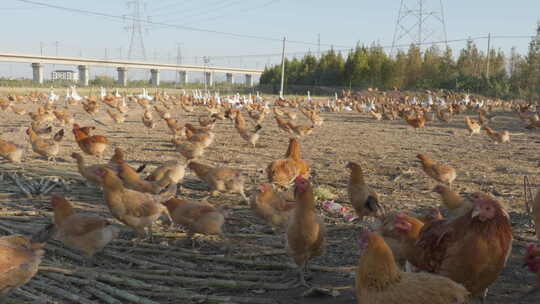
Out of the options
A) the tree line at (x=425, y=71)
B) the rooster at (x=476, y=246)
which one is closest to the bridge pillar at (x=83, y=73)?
the tree line at (x=425, y=71)

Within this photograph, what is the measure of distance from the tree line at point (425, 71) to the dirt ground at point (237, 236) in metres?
33.6

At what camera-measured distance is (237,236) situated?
19.5 feet

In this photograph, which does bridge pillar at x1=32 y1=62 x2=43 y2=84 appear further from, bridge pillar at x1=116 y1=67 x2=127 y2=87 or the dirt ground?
the dirt ground

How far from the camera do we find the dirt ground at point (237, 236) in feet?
14.4

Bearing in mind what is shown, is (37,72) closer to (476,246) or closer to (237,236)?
(237,236)

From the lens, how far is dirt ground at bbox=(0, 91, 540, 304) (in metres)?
4.40

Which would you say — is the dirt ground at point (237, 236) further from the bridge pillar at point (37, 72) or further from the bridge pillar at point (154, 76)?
the bridge pillar at point (154, 76)

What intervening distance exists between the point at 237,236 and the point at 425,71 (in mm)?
49134

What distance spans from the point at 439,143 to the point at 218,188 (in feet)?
33.6

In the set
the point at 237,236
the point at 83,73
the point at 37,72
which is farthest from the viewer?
the point at 83,73

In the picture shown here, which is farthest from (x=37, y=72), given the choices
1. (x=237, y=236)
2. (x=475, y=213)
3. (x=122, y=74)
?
(x=475, y=213)

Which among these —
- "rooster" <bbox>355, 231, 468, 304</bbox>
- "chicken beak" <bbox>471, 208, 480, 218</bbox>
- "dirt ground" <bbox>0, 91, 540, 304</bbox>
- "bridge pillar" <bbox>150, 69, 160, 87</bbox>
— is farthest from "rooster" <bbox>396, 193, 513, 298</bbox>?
"bridge pillar" <bbox>150, 69, 160, 87</bbox>

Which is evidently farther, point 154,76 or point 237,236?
point 154,76

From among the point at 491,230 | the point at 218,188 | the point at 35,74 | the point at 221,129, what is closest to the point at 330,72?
the point at 221,129
